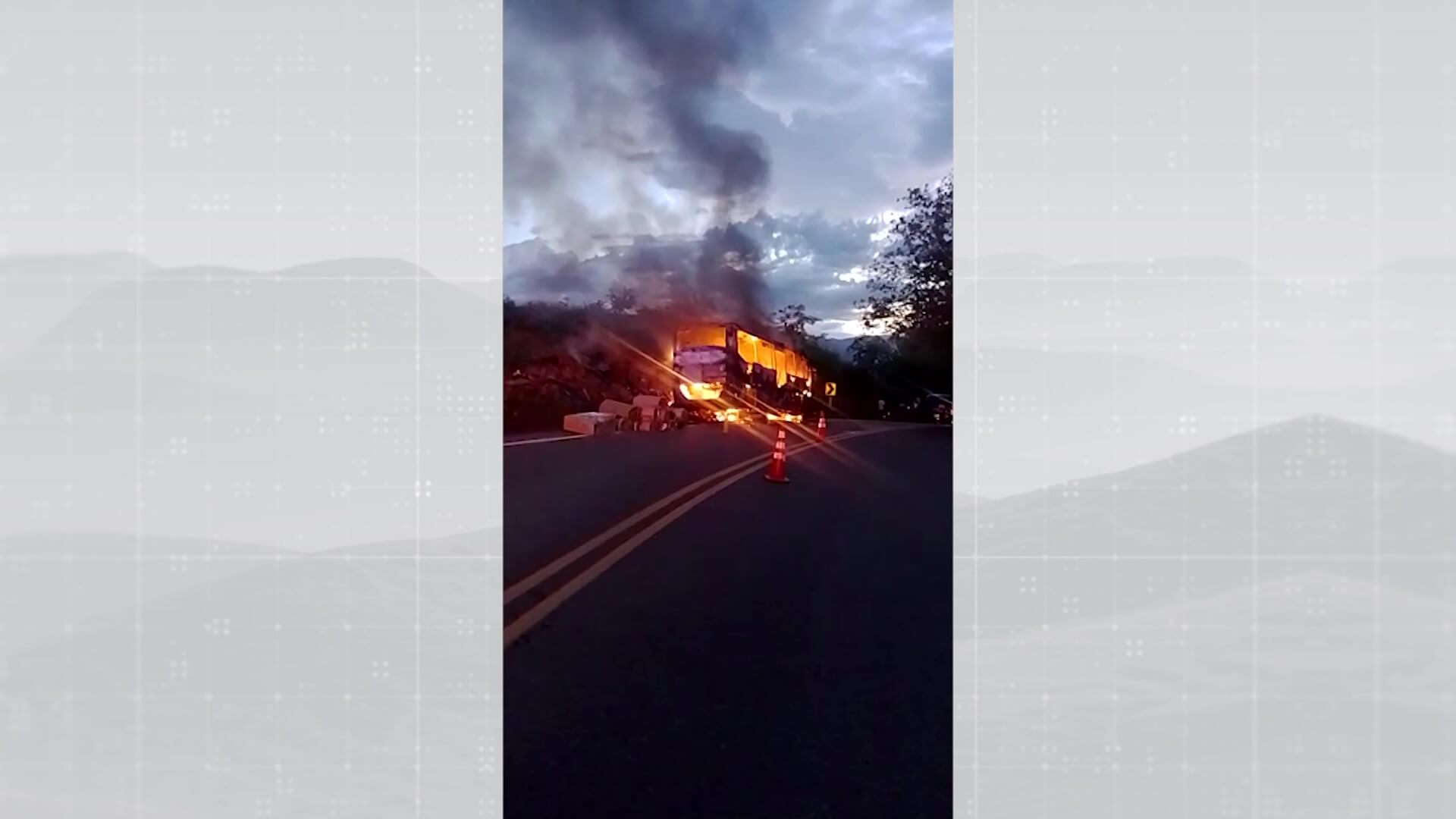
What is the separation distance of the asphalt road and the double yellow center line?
15 mm

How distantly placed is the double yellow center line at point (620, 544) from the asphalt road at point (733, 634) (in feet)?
0.05

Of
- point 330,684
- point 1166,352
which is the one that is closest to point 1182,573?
point 1166,352

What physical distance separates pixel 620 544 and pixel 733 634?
0.68 meters

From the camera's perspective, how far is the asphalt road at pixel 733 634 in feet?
8.79

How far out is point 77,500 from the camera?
271 cm

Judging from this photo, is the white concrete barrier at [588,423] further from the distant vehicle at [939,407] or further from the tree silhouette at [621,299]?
the distant vehicle at [939,407]

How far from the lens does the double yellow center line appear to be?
9.82 feet

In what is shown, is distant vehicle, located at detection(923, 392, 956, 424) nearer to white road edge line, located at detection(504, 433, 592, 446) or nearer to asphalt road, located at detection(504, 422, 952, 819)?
asphalt road, located at detection(504, 422, 952, 819)

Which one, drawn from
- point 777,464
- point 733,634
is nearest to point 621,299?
point 777,464

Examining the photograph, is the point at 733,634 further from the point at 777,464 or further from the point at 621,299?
the point at 621,299

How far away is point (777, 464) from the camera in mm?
3232

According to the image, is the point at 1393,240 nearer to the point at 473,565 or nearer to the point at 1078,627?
the point at 1078,627

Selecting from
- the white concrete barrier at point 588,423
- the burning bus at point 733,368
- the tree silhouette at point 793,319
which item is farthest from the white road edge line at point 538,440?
the tree silhouette at point 793,319

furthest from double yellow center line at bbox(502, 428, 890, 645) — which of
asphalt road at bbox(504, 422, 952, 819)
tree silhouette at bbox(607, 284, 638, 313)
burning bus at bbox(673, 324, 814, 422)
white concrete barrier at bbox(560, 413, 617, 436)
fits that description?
tree silhouette at bbox(607, 284, 638, 313)
